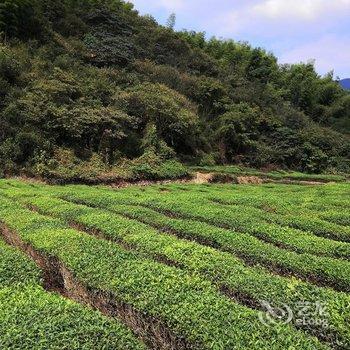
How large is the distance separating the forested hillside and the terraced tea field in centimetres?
1603

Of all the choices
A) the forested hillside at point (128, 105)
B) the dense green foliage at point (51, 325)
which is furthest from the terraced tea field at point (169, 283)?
the forested hillside at point (128, 105)

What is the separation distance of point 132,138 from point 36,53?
14959 mm

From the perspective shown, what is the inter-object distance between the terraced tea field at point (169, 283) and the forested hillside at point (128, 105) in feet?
52.6

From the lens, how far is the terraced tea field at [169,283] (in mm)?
7613

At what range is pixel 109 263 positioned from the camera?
10.8m

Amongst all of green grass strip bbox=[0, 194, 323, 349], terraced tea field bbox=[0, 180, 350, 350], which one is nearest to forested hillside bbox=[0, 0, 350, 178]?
terraced tea field bbox=[0, 180, 350, 350]

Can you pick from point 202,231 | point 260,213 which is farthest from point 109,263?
point 260,213

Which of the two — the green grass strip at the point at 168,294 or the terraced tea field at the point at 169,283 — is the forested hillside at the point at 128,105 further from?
the green grass strip at the point at 168,294

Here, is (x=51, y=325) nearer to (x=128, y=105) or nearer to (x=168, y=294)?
(x=168, y=294)

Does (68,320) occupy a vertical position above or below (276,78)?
below

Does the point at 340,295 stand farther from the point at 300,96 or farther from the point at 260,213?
the point at 300,96

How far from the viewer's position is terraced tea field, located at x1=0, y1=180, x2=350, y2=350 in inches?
300

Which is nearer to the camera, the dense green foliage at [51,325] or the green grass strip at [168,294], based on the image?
the dense green foliage at [51,325]

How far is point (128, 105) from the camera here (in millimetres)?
38938
